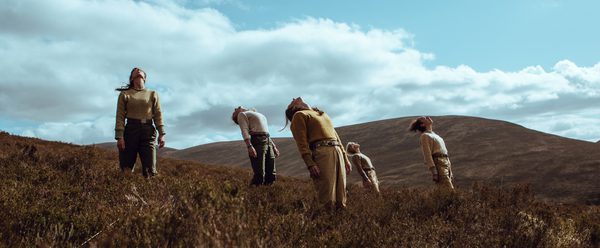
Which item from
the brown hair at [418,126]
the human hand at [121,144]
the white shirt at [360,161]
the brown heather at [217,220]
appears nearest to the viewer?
the brown heather at [217,220]

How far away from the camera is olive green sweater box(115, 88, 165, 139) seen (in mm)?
6195

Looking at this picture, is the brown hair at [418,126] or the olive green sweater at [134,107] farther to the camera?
the brown hair at [418,126]

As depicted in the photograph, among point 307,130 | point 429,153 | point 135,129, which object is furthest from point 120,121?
point 429,153

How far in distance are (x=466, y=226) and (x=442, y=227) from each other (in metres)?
0.43

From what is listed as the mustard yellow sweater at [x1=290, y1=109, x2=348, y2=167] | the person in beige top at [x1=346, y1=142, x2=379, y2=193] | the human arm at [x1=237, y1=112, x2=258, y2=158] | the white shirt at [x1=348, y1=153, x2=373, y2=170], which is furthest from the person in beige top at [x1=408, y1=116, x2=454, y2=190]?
the mustard yellow sweater at [x1=290, y1=109, x2=348, y2=167]

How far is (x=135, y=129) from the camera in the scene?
6254 mm

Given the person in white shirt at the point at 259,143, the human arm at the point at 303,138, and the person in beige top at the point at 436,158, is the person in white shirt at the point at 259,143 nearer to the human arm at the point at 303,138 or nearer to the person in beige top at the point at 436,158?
the human arm at the point at 303,138

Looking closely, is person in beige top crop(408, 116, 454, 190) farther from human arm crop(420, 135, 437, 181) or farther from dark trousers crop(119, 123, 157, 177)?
dark trousers crop(119, 123, 157, 177)

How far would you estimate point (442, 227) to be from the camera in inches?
152

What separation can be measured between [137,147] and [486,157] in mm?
44310

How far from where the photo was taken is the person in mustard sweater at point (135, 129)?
6.20m

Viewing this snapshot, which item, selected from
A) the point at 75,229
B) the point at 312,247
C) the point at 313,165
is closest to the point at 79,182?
the point at 75,229

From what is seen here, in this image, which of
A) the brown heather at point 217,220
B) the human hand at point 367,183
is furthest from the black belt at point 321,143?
the human hand at point 367,183

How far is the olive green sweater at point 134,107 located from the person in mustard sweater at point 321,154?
223 cm
